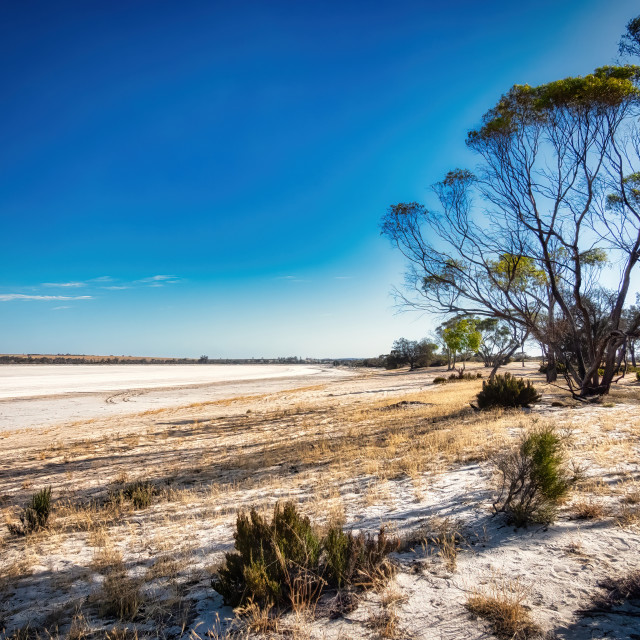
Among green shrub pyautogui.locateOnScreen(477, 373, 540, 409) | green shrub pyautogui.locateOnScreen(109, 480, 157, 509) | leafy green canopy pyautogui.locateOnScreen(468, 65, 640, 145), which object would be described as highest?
leafy green canopy pyautogui.locateOnScreen(468, 65, 640, 145)

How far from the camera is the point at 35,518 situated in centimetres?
618

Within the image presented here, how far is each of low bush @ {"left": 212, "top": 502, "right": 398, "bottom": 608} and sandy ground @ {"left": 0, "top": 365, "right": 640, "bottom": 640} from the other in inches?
7.7

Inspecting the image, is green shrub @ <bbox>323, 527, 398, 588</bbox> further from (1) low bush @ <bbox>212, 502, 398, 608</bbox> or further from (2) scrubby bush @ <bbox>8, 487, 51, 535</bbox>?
(2) scrubby bush @ <bbox>8, 487, 51, 535</bbox>

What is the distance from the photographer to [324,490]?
683 cm

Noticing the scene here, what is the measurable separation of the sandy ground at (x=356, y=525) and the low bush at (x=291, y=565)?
7.7 inches

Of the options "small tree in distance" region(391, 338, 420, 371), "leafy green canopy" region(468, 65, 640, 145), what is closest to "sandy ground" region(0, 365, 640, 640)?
"leafy green canopy" region(468, 65, 640, 145)

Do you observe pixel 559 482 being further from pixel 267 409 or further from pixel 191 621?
pixel 267 409

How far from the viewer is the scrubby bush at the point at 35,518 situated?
606cm

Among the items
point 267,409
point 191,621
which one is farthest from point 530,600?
point 267,409

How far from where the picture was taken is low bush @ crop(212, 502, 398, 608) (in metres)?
3.35

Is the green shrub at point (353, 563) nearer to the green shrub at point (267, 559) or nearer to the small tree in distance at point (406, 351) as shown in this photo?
the green shrub at point (267, 559)

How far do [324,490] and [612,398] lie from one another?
14.4 m

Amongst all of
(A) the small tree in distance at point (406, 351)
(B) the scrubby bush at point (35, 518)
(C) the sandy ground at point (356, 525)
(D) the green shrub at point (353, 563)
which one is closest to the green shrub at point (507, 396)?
(C) the sandy ground at point (356, 525)

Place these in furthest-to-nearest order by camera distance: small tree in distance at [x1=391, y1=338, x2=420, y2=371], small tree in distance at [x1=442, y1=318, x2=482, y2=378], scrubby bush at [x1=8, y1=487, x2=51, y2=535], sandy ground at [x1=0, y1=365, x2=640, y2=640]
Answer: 1. small tree in distance at [x1=391, y1=338, x2=420, y2=371]
2. small tree in distance at [x1=442, y1=318, x2=482, y2=378]
3. scrubby bush at [x1=8, y1=487, x2=51, y2=535]
4. sandy ground at [x1=0, y1=365, x2=640, y2=640]
